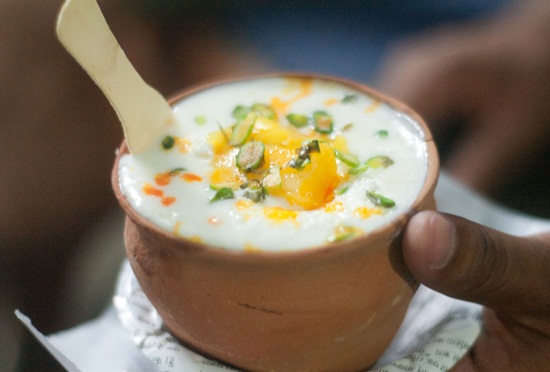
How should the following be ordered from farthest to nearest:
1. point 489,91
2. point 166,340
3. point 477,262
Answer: point 489,91, point 166,340, point 477,262

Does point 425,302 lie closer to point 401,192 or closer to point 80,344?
point 401,192

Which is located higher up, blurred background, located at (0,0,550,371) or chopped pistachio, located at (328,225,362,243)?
chopped pistachio, located at (328,225,362,243)

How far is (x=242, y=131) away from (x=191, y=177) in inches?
4.9

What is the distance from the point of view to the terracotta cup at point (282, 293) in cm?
74

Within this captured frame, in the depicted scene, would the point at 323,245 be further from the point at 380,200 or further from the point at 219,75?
the point at 219,75

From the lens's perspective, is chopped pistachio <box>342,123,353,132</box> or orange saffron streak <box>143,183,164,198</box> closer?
orange saffron streak <box>143,183,164,198</box>

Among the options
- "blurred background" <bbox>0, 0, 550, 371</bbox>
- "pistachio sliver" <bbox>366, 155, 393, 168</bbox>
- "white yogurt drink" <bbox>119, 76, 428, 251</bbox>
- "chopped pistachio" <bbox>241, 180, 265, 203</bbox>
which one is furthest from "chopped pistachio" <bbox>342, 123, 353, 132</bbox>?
"blurred background" <bbox>0, 0, 550, 371</bbox>

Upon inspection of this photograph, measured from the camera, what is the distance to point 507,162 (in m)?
1.78

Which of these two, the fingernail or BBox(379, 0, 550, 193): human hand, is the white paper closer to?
the fingernail

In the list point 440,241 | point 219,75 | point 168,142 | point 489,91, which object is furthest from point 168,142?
point 489,91

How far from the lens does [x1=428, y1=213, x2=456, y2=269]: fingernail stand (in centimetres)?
78

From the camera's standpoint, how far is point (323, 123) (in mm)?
995

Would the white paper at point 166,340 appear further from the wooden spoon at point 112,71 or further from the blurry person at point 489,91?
the blurry person at point 489,91

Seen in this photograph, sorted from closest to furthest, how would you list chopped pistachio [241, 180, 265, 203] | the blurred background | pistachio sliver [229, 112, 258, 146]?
chopped pistachio [241, 180, 265, 203] → pistachio sliver [229, 112, 258, 146] → the blurred background
